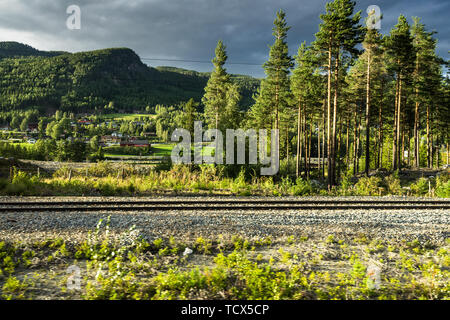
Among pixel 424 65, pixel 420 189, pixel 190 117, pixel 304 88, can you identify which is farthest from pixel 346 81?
pixel 190 117

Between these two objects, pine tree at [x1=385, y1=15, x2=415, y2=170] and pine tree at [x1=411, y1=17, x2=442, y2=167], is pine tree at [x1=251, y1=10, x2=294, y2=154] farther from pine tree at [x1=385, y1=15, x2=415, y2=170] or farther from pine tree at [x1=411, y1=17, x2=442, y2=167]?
pine tree at [x1=411, y1=17, x2=442, y2=167]

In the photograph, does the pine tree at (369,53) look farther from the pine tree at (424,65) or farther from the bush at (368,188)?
the pine tree at (424,65)

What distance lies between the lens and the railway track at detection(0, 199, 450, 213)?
9.48 m

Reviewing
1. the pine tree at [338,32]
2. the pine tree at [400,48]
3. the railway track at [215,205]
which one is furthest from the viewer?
the pine tree at [400,48]

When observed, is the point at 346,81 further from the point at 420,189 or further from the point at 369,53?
the point at 420,189

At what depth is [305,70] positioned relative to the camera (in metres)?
26.1

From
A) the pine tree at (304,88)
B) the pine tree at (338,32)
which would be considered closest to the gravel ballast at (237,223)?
the pine tree at (338,32)

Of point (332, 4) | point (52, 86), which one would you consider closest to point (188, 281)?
point (332, 4)

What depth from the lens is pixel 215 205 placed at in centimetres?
1076

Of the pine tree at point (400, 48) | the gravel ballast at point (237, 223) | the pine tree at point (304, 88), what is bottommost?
the gravel ballast at point (237, 223)

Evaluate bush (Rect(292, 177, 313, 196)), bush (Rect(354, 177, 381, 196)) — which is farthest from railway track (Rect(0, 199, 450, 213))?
bush (Rect(354, 177, 381, 196))

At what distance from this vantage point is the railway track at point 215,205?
9.48 meters

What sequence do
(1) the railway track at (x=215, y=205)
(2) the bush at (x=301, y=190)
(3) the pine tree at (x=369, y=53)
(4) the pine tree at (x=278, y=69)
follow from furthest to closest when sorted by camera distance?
(4) the pine tree at (x=278, y=69) → (3) the pine tree at (x=369, y=53) → (2) the bush at (x=301, y=190) → (1) the railway track at (x=215, y=205)
